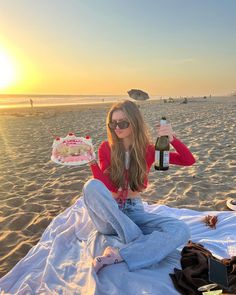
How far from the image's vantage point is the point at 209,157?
743 centimetres

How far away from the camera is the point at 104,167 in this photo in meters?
3.64

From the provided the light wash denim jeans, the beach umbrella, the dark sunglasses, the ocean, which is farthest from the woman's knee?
the beach umbrella

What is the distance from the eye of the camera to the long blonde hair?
341 centimetres

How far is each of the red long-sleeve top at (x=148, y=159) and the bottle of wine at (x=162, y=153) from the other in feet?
0.30

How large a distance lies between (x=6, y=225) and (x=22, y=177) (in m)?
2.33

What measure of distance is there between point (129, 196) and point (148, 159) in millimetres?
520

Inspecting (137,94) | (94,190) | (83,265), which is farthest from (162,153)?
(137,94)

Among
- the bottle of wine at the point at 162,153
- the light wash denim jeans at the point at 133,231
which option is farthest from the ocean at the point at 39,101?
the light wash denim jeans at the point at 133,231

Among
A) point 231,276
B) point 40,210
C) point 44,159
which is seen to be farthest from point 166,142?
point 44,159

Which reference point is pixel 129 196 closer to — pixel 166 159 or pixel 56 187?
pixel 166 159

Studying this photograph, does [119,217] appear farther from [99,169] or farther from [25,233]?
[25,233]

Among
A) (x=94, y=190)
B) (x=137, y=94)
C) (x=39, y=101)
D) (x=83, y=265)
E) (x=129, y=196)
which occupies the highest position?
(x=94, y=190)

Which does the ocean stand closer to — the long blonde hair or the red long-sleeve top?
the red long-sleeve top

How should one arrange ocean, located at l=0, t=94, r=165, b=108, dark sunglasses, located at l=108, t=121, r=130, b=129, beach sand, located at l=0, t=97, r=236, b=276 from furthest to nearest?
ocean, located at l=0, t=94, r=165, b=108
beach sand, located at l=0, t=97, r=236, b=276
dark sunglasses, located at l=108, t=121, r=130, b=129
